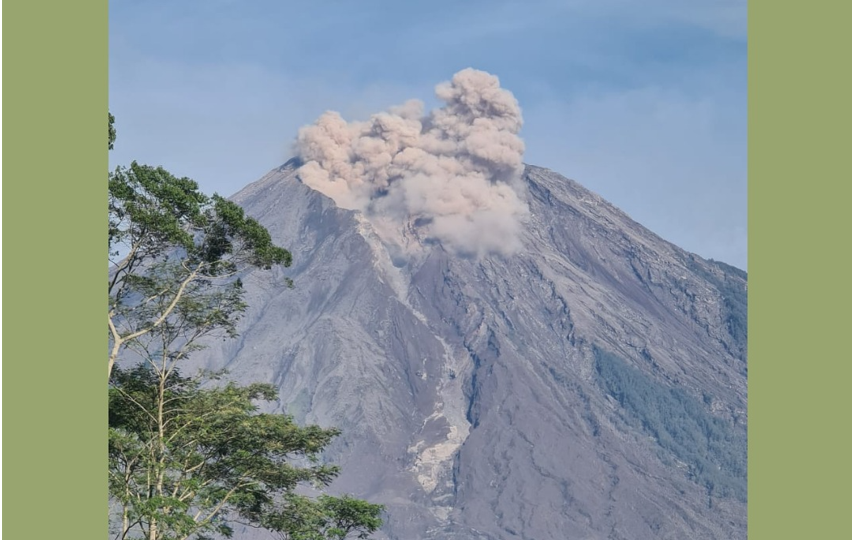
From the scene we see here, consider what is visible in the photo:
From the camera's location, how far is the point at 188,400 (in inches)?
1113

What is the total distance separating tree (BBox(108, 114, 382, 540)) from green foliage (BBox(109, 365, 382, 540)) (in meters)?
0.03

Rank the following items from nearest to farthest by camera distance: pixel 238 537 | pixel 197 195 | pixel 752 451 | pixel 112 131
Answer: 1. pixel 752 451
2. pixel 112 131
3. pixel 197 195
4. pixel 238 537

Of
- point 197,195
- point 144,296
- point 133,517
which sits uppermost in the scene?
point 197,195

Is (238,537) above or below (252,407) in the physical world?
above

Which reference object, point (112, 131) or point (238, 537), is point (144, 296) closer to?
point (112, 131)

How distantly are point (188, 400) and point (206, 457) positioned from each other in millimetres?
1130

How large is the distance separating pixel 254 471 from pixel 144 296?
3999 mm

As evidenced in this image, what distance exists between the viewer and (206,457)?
28.3 meters

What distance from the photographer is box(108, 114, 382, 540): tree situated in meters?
26.5

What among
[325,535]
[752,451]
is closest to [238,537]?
[325,535]

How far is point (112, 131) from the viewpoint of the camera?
991 inches

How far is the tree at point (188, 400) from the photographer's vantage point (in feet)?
86.9

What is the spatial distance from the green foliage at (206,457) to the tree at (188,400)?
0.03 meters

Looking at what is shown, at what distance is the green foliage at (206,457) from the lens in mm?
26250
